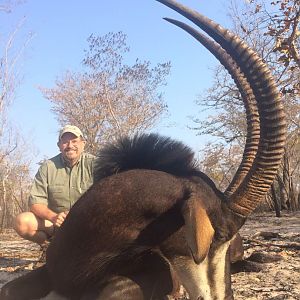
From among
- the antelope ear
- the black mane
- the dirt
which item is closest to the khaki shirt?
the dirt

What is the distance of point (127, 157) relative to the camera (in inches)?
137

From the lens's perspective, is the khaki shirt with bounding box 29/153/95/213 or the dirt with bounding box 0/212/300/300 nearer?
the dirt with bounding box 0/212/300/300

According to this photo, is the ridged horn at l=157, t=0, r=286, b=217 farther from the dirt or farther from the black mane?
the dirt

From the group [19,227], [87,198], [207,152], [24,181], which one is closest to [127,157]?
[87,198]

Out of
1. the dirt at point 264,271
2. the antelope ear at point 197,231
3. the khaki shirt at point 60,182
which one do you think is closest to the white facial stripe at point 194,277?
the antelope ear at point 197,231

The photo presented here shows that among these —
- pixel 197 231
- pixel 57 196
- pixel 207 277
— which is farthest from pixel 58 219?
pixel 197 231

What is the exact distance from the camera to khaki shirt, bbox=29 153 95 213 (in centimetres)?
548

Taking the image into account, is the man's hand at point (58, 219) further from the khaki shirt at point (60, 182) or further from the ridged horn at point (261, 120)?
the ridged horn at point (261, 120)

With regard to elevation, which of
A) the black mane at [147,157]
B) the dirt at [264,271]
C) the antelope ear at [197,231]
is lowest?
the dirt at [264,271]

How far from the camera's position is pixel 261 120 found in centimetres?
305

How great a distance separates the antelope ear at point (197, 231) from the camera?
2.67 meters

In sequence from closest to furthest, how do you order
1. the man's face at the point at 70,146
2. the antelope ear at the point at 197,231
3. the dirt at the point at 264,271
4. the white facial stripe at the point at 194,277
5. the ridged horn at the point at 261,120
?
the antelope ear at the point at 197,231 < the white facial stripe at the point at 194,277 < the ridged horn at the point at 261,120 < the dirt at the point at 264,271 < the man's face at the point at 70,146

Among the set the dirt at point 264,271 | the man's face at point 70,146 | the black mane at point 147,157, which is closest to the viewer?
the black mane at point 147,157

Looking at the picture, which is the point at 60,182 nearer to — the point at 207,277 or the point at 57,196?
the point at 57,196
